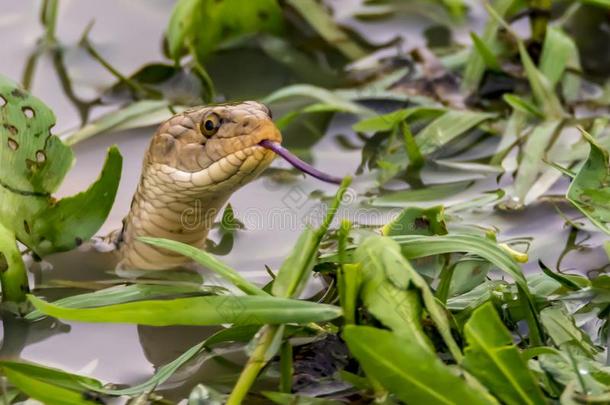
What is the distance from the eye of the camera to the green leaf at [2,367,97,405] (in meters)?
1.69

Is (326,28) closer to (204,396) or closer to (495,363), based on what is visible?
(204,396)

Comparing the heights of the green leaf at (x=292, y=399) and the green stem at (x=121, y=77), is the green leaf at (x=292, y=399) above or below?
below

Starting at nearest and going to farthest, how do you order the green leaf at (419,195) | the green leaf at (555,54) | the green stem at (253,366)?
the green stem at (253,366), the green leaf at (419,195), the green leaf at (555,54)

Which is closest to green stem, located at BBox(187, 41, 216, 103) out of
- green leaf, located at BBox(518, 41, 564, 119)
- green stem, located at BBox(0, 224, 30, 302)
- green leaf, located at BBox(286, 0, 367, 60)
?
green leaf, located at BBox(286, 0, 367, 60)

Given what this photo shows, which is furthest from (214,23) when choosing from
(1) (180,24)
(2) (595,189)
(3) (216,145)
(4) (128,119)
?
(2) (595,189)

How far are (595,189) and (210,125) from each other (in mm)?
806

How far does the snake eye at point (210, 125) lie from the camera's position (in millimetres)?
2207

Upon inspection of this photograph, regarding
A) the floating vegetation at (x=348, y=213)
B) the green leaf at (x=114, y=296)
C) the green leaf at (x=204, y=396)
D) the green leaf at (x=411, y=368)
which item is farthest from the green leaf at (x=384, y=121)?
the green leaf at (x=411, y=368)

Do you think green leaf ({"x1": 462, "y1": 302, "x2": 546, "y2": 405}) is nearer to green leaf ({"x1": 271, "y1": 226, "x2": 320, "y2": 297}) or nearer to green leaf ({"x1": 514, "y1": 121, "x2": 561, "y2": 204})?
green leaf ({"x1": 271, "y1": 226, "x2": 320, "y2": 297})

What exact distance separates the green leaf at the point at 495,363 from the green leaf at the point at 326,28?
1780 millimetres

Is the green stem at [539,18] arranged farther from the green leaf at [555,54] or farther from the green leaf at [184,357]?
the green leaf at [184,357]

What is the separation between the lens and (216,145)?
2189 mm

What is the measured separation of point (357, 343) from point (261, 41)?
191 centimetres

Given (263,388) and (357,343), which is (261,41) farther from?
(357,343)
